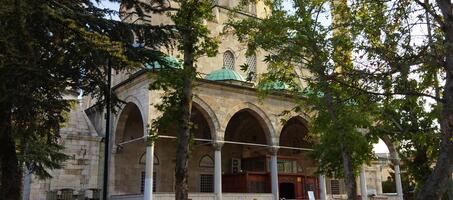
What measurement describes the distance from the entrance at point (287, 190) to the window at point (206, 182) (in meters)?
3.47

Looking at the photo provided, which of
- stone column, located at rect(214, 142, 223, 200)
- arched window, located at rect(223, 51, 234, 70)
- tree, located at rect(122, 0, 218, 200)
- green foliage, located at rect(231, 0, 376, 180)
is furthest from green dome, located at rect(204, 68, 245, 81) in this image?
tree, located at rect(122, 0, 218, 200)

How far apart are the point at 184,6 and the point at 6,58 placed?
404 cm

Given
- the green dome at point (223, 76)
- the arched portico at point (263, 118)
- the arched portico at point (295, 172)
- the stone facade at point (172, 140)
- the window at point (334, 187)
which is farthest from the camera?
the window at point (334, 187)

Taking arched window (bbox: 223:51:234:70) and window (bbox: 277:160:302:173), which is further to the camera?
arched window (bbox: 223:51:234:70)

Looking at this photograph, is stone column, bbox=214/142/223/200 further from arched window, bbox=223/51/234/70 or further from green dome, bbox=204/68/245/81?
arched window, bbox=223/51/234/70

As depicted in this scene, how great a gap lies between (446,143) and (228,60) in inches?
715

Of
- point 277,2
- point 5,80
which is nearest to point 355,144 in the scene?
point 277,2

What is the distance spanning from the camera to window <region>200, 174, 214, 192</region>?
22.5 m

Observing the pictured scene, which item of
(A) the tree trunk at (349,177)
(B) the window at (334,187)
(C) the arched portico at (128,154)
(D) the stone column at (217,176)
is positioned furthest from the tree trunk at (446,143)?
(B) the window at (334,187)

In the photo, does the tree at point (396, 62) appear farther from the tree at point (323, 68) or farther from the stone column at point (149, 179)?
the stone column at point (149, 179)

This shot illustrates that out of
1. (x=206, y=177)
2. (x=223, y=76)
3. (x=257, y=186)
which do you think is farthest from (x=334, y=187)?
(x=223, y=76)

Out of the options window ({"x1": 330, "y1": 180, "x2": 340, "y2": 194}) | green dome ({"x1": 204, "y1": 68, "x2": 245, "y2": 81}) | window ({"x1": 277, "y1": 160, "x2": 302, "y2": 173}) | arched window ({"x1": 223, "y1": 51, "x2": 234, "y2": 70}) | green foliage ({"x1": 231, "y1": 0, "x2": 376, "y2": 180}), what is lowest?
window ({"x1": 330, "y1": 180, "x2": 340, "y2": 194})

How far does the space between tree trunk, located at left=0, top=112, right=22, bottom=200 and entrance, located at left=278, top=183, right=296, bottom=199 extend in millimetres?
15490

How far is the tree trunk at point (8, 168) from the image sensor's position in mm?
9297
